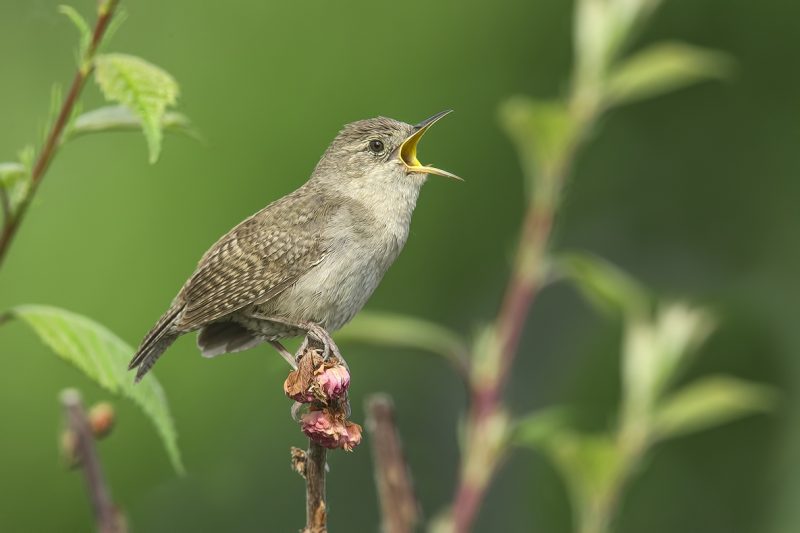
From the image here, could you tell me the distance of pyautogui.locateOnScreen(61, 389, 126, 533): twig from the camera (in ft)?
6.90

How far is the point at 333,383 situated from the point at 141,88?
55 cm

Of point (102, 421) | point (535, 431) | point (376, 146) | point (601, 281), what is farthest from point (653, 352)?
point (102, 421)

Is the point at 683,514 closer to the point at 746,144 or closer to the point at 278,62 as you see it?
the point at 746,144

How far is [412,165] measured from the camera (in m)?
2.77

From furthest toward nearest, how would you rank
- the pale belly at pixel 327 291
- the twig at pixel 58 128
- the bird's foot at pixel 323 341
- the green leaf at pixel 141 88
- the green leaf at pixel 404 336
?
the green leaf at pixel 404 336, the pale belly at pixel 327 291, the bird's foot at pixel 323 341, the twig at pixel 58 128, the green leaf at pixel 141 88

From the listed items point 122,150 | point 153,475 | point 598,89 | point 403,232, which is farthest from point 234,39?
point 403,232

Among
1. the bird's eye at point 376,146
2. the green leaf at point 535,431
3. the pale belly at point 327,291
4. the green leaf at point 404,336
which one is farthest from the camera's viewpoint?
the green leaf at point 404,336

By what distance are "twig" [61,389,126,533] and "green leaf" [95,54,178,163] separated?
0.55 meters

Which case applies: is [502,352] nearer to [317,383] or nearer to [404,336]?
[404,336]

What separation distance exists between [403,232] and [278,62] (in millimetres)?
4244

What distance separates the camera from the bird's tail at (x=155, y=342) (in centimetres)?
238

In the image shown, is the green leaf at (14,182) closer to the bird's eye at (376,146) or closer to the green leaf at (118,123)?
the green leaf at (118,123)

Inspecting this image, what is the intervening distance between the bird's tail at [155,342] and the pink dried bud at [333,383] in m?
0.39

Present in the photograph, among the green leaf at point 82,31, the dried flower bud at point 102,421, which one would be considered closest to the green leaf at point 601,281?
the dried flower bud at point 102,421
